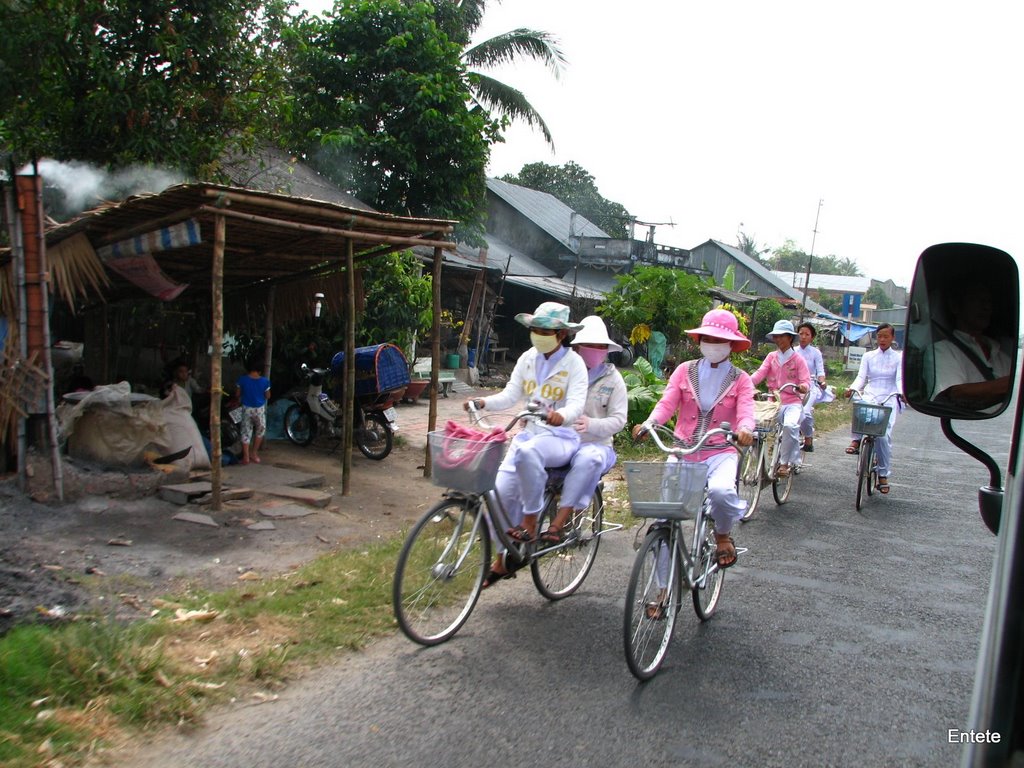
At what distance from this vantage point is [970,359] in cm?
194

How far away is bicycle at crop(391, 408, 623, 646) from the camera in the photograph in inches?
Answer: 176

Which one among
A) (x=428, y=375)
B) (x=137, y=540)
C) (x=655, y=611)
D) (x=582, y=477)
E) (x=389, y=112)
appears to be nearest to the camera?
→ (x=655, y=611)

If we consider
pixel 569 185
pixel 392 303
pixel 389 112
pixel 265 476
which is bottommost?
pixel 265 476

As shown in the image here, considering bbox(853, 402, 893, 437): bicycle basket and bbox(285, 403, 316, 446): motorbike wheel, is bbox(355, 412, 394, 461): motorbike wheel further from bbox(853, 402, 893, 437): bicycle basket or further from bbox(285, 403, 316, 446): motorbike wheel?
bbox(853, 402, 893, 437): bicycle basket

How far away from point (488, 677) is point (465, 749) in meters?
0.74

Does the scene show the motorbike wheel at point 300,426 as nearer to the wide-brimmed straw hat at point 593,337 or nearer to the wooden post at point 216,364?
the wooden post at point 216,364

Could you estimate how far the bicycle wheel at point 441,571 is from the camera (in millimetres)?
4441

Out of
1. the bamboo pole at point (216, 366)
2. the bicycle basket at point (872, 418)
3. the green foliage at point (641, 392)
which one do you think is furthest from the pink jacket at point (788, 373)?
the bamboo pole at point (216, 366)

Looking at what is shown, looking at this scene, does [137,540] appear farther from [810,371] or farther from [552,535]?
[810,371]

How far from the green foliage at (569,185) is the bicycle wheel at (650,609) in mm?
37556

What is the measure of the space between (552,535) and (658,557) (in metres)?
0.83

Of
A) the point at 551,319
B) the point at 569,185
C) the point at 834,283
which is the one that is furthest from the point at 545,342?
the point at 834,283

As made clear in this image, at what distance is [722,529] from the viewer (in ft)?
16.7

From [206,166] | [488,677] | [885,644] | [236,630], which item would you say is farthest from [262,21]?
[885,644]
